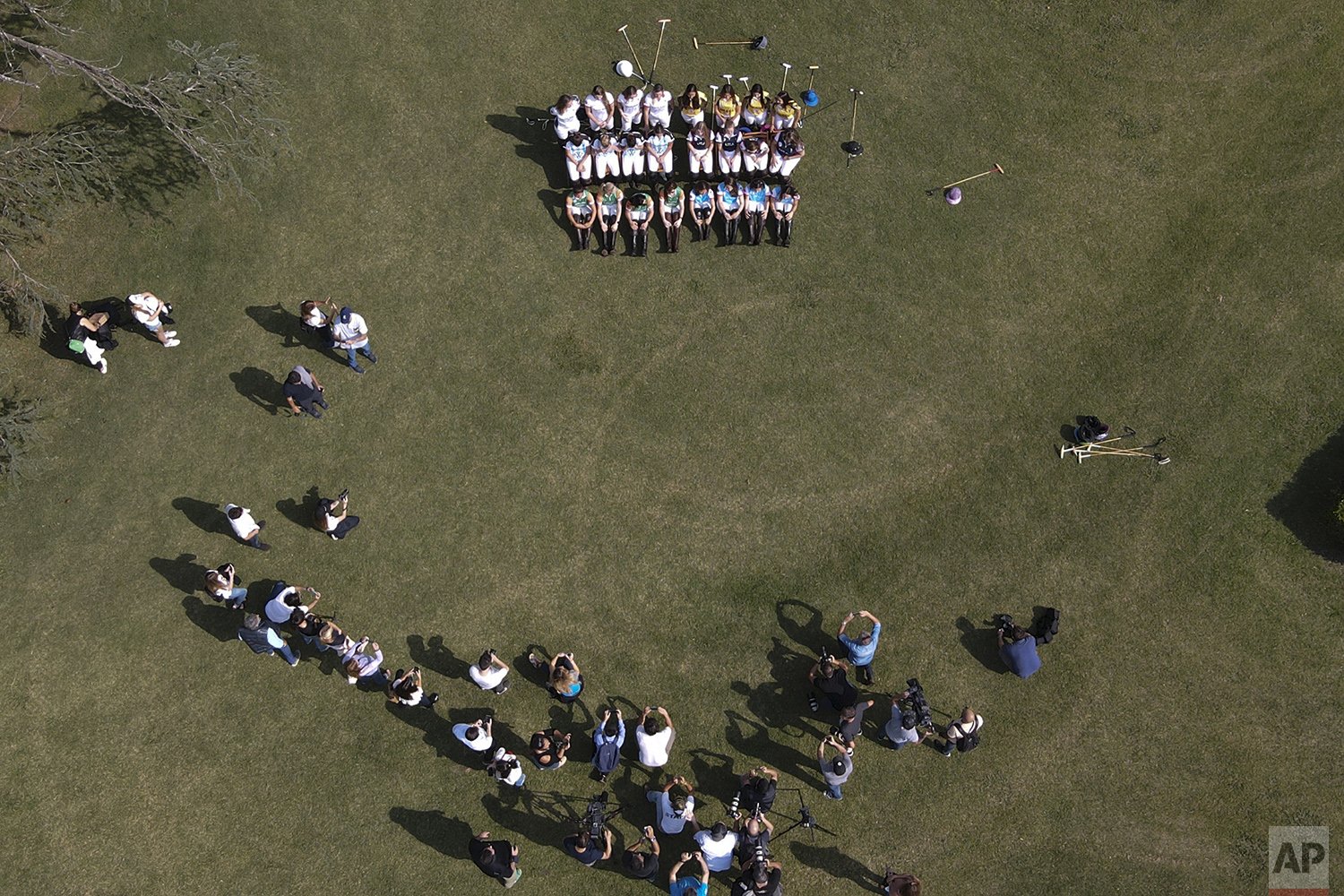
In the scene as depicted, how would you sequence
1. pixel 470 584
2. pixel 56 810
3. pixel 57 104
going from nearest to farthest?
pixel 56 810, pixel 470 584, pixel 57 104

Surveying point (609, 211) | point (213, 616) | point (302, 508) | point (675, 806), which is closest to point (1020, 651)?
point (675, 806)

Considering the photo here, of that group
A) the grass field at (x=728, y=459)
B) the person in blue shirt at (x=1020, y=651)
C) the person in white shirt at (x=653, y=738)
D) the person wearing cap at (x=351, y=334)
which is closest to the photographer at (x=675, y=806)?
the person in white shirt at (x=653, y=738)

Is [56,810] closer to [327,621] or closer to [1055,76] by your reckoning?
[327,621]

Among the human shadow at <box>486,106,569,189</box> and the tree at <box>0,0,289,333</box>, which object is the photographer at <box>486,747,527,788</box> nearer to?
the human shadow at <box>486,106,569,189</box>

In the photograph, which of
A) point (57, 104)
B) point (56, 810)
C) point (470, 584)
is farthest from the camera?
point (57, 104)

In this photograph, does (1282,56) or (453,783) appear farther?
(1282,56)

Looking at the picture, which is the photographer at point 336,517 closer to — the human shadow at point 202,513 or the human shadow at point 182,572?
the human shadow at point 202,513

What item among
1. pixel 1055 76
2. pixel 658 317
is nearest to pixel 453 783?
pixel 658 317
